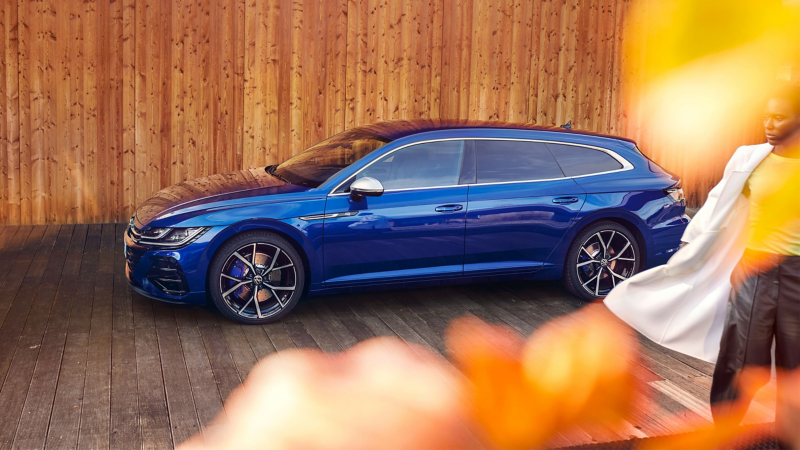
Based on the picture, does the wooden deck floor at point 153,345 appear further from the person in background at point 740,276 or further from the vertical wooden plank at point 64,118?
the vertical wooden plank at point 64,118

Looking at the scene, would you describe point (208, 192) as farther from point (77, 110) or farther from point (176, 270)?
point (77, 110)

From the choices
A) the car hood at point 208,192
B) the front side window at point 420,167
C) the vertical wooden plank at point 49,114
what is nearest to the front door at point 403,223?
the front side window at point 420,167

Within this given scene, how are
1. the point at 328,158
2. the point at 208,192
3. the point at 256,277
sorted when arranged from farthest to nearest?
the point at 328,158, the point at 208,192, the point at 256,277

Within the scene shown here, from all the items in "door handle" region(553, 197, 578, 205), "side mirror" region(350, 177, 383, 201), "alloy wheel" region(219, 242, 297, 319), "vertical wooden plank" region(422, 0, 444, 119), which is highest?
"vertical wooden plank" region(422, 0, 444, 119)

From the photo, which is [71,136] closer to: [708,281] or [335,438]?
[335,438]

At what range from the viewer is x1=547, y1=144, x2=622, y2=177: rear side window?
7.11 meters

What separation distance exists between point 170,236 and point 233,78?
4.86 meters

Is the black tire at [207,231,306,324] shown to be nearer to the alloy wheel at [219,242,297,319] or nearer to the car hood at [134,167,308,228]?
the alloy wheel at [219,242,297,319]

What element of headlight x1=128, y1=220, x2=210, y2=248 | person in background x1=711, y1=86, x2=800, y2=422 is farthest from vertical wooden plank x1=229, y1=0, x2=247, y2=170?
person in background x1=711, y1=86, x2=800, y2=422

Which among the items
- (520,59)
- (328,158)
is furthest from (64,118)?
(520,59)

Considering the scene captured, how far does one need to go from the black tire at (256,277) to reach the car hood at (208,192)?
43 cm

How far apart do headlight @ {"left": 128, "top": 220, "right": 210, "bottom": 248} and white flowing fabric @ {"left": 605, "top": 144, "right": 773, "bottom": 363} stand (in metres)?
3.19

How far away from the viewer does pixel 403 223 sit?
6406mm

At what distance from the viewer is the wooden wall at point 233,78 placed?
9.71 meters
